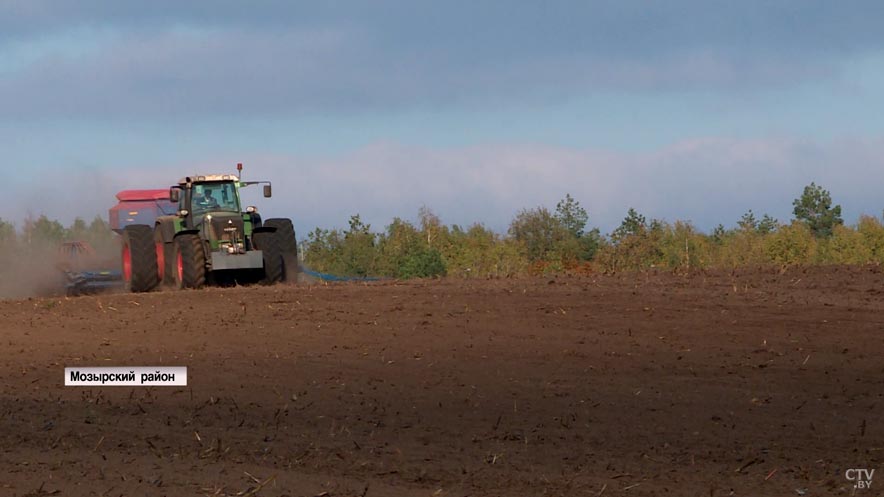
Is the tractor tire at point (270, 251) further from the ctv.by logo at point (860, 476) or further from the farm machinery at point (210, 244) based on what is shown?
the ctv.by logo at point (860, 476)

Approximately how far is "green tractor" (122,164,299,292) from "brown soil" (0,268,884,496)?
8.28 ft

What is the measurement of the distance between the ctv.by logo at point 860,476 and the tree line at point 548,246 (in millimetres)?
32670

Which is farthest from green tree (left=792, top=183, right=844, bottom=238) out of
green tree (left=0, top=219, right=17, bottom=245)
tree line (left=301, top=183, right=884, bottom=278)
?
green tree (left=0, top=219, right=17, bottom=245)

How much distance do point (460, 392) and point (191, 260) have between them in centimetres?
1215

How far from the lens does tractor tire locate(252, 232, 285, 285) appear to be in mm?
23969

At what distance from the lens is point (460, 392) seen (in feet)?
40.9

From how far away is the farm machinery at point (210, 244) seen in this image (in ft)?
77.0

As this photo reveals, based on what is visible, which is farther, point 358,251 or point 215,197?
point 358,251

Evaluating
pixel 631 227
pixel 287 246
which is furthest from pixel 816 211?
pixel 287 246

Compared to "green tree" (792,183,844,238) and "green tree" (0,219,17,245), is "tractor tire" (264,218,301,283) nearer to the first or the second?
"green tree" (0,219,17,245)

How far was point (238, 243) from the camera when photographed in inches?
939

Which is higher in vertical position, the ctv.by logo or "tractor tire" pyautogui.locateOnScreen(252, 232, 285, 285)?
"tractor tire" pyautogui.locateOnScreen(252, 232, 285, 285)
